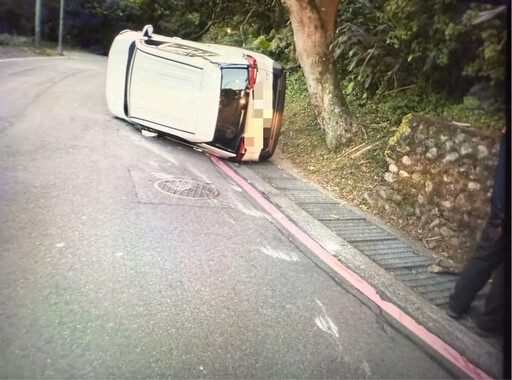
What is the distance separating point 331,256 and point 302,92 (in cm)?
807

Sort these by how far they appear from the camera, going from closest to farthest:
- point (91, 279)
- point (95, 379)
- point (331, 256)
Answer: point (95, 379)
point (91, 279)
point (331, 256)

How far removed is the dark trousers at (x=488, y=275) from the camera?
9.60ft

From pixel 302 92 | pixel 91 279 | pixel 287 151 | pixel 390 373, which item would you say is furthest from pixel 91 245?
pixel 302 92

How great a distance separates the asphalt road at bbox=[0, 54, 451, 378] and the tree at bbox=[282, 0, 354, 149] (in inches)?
125

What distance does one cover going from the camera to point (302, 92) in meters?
11.6

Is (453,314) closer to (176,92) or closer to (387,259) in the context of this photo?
(387,259)

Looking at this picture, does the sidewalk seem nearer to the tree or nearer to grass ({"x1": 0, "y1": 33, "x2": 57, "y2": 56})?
the tree

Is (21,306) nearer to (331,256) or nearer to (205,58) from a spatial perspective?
(331,256)

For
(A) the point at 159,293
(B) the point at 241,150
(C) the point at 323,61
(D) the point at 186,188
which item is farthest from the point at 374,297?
(C) the point at 323,61

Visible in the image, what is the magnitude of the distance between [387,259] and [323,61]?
4949 mm

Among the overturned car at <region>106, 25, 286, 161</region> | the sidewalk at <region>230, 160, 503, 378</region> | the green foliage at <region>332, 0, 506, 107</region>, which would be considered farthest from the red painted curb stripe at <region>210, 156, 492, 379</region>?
the green foliage at <region>332, 0, 506, 107</region>

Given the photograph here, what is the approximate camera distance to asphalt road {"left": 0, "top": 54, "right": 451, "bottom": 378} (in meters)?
2.61

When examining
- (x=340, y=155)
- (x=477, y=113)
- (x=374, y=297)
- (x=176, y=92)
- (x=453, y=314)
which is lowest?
(x=374, y=297)

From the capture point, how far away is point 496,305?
2.97m
